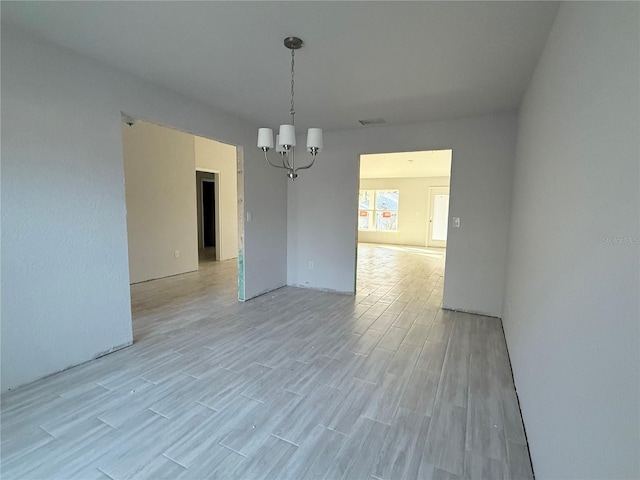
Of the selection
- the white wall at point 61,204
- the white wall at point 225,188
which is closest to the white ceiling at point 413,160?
the white wall at point 225,188

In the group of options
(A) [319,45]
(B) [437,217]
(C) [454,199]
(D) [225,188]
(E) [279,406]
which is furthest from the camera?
(B) [437,217]

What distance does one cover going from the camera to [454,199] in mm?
3828

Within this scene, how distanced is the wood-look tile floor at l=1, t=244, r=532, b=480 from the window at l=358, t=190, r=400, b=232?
8026 mm

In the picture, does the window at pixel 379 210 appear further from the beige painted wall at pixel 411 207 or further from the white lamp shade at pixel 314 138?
the white lamp shade at pixel 314 138

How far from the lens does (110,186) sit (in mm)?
2564

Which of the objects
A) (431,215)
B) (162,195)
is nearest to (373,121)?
(162,195)

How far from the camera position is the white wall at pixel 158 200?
501 centimetres

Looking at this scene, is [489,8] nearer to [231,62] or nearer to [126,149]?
[231,62]

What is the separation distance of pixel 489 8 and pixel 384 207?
9.91m

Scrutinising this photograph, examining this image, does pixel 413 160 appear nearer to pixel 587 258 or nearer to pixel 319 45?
pixel 319 45

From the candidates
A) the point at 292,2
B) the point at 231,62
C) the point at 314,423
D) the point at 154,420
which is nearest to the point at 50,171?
the point at 231,62

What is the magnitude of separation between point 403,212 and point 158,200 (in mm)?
8145

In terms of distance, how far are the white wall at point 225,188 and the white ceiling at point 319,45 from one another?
373 cm

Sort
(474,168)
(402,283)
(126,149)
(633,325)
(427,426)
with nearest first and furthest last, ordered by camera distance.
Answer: (633,325) < (427,426) < (474,168) < (126,149) < (402,283)
